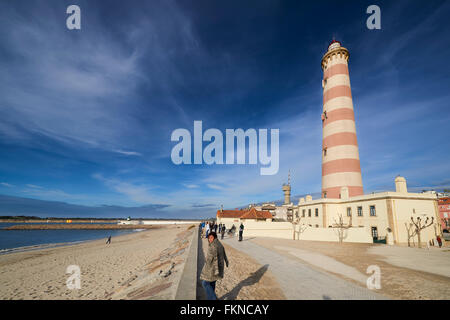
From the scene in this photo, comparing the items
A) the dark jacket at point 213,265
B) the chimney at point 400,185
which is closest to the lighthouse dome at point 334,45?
the chimney at point 400,185

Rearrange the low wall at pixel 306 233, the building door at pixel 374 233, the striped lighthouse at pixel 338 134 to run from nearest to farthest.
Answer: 1. the low wall at pixel 306 233
2. the building door at pixel 374 233
3. the striped lighthouse at pixel 338 134

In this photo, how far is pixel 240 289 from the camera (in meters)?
5.98

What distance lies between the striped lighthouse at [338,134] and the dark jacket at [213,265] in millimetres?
22005

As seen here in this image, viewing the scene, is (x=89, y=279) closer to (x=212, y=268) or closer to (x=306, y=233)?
(x=212, y=268)

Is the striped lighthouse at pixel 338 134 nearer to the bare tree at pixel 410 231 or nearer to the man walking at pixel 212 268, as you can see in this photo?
the bare tree at pixel 410 231

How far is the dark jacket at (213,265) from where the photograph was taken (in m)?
4.44

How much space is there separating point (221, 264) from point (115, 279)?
8795mm

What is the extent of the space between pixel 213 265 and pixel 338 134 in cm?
2335

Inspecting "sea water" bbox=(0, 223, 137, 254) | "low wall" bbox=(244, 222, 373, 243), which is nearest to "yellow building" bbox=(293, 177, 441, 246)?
"low wall" bbox=(244, 222, 373, 243)

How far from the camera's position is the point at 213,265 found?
14.8ft

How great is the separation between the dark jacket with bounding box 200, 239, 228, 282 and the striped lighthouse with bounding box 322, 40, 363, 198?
72.2 ft

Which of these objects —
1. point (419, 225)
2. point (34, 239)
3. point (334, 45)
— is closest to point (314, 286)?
point (419, 225)
